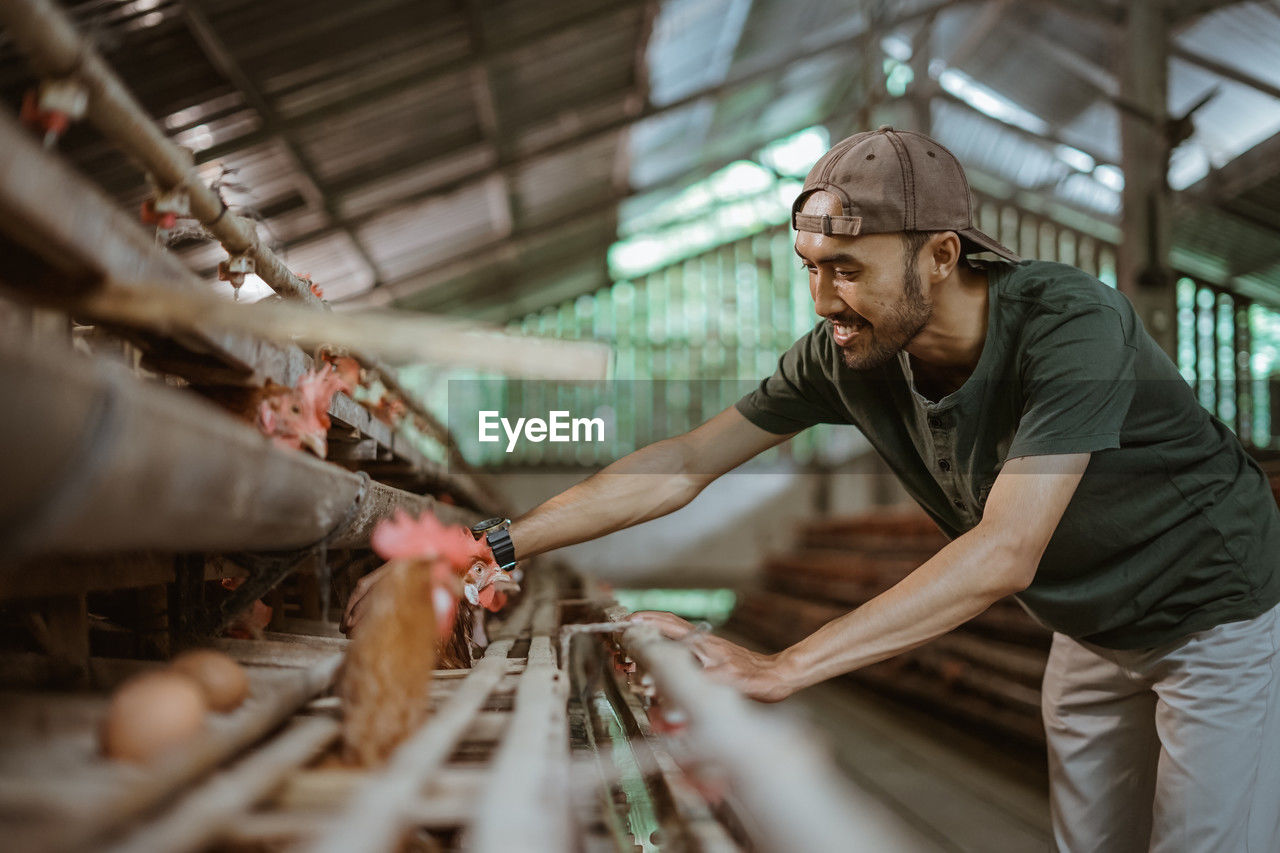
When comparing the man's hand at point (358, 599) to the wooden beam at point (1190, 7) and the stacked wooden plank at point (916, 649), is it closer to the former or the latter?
the stacked wooden plank at point (916, 649)

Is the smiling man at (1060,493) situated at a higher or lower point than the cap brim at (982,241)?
lower

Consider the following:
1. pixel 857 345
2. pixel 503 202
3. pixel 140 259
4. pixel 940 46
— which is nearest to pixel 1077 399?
pixel 857 345

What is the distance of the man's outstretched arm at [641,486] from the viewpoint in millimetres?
2055

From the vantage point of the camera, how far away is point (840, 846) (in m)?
0.69

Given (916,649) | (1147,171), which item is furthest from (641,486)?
(1147,171)

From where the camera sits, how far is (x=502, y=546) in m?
1.92

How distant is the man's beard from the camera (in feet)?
6.15

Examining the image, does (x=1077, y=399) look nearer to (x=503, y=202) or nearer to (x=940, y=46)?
(x=503, y=202)

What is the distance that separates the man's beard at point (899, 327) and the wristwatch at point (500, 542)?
87cm

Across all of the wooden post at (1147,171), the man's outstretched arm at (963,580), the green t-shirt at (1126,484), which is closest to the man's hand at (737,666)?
the man's outstretched arm at (963,580)

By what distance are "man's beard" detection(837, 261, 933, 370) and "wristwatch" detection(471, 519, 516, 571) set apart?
87 centimetres

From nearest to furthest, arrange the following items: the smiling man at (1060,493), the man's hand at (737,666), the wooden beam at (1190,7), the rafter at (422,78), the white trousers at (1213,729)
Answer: the man's hand at (737,666) → the smiling man at (1060,493) → the white trousers at (1213,729) → the rafter at (422,78) → the wooden beam at (1190,7)

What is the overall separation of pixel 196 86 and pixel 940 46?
8504mm

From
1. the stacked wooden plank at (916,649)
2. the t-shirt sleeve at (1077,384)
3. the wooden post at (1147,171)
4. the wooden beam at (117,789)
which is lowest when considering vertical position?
the stacked wooden plank at (916,649)
